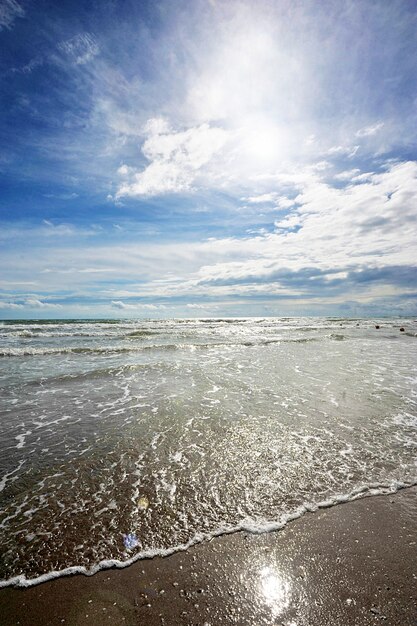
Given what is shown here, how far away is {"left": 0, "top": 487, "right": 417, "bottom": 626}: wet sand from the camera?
2.87 metres

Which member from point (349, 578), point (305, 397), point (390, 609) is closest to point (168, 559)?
point (349, 578)

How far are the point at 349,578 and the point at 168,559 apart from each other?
2023mm

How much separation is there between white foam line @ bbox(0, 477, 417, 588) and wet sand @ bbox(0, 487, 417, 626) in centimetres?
7

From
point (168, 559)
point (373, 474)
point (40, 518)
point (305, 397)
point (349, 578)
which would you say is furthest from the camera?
point (305, 397)

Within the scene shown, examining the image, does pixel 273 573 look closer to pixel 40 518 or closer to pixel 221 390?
pixel 40 518

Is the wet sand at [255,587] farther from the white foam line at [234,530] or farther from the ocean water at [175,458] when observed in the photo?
the ocean water at [175,458]

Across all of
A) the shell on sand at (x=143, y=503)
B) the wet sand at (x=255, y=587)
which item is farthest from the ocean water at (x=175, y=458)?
the wet sand at (x=255, y=587)

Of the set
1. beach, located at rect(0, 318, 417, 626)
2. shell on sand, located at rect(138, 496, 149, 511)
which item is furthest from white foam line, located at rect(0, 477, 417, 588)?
shell on sand, located at rect(138, 496, 149, 511)

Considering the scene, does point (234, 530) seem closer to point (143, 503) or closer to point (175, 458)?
point (143, 503)

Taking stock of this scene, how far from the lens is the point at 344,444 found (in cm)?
642

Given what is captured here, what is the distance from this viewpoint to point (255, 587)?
10.4 ft

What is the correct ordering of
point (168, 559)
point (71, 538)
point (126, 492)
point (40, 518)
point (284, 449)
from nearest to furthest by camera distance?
point (168, 559) < point (71, 538) < point (40, 518) < point (126, 492) < point (284, 449)

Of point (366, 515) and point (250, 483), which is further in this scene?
point (250, 483)

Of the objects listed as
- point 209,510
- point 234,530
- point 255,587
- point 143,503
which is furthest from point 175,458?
point 255,587
